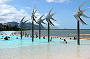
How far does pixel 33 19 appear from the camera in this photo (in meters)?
30.5

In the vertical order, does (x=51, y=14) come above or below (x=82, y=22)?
above

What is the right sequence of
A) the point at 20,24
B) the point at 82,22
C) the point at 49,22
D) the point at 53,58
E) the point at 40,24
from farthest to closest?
the point at 20,24 < the point at 40,24 < the point at 49,22 < the point at 82,22 < the point at 53,58

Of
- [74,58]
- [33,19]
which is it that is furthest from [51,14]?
[74,58]

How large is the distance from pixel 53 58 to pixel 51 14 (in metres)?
17.9

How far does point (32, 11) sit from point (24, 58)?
18448 millimetres

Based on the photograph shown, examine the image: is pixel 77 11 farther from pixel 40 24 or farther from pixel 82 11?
pixel 40 24

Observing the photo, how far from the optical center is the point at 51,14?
30.1 metres

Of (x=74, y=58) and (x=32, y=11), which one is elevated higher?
(x=32, y=11)

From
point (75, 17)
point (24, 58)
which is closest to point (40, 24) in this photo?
point (75, 17)

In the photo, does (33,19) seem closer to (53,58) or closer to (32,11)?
(32,11)

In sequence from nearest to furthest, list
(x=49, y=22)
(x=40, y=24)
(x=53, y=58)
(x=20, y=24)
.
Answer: (x=53, y=58)
(x=49, y=22)
(x=40, y=24)
(x=20, y=24)

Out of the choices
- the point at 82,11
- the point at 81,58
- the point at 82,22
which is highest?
the point at 82,11

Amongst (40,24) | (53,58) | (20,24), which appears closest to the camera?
(53,58)

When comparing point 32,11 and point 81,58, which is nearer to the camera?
point 81,58
